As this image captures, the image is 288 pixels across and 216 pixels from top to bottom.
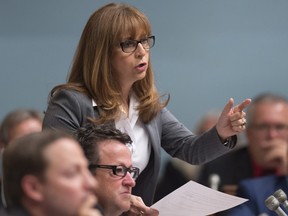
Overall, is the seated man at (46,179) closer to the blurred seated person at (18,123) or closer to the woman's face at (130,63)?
the woman's face at (130,63)

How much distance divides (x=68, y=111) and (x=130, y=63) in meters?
0.26

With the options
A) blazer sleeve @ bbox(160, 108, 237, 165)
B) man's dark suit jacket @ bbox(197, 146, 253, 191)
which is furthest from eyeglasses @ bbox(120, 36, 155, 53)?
man's dark suit jacket @ bbox(197, 146, 253, 191)

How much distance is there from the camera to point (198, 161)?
2.79 m

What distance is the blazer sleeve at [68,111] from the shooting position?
2.62 meters

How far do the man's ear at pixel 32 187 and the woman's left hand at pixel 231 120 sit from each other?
3.47 ft

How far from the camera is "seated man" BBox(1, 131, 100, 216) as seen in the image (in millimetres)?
1646

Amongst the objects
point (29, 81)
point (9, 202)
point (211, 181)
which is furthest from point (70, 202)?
point (29, 81)

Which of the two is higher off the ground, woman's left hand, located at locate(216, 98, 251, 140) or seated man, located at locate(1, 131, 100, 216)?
seated man, located at locate(1, 131, 100, 216)

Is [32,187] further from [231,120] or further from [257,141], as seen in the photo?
[257,141]

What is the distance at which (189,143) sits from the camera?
2.82 meters

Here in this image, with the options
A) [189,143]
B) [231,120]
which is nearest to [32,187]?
[231,120]

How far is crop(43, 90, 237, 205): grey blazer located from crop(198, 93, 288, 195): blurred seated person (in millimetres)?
1259

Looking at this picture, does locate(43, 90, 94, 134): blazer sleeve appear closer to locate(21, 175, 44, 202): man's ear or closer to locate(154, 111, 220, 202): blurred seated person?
locate(21, 175, 44, 202): man's ear

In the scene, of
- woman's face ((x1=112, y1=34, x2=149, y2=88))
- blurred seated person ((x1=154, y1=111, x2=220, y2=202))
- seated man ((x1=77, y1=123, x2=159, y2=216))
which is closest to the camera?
seated man ((x1=77, y1=123, x2=159, y2=216))
